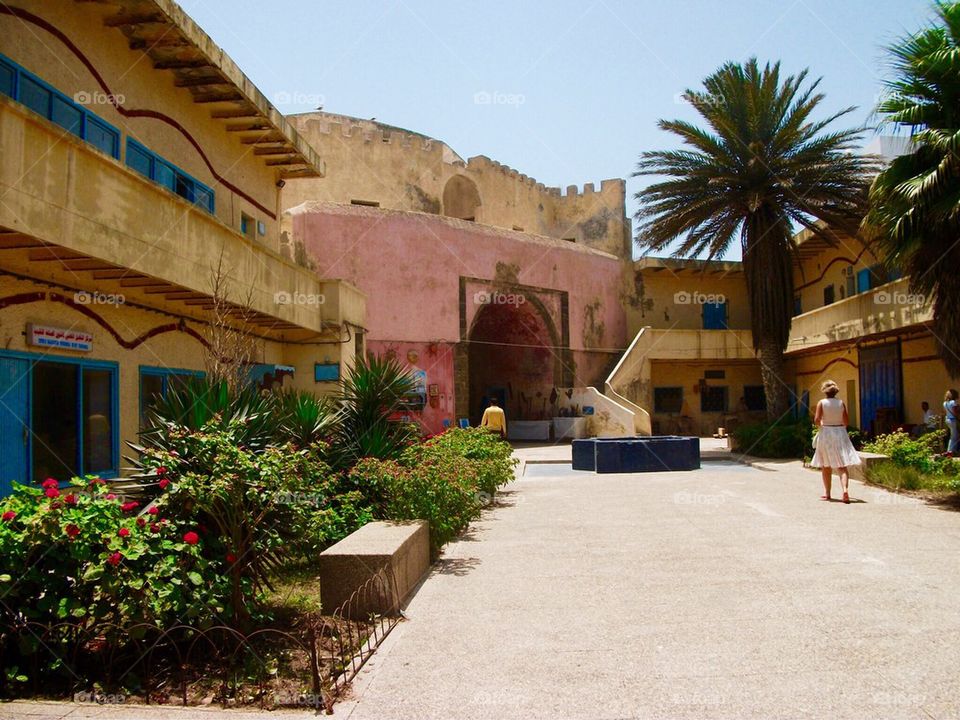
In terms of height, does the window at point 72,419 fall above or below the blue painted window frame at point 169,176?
below

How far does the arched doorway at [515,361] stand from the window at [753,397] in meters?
9.22

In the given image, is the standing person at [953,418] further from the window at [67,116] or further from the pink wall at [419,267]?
the window at [67,116]

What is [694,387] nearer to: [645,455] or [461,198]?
[461,198]

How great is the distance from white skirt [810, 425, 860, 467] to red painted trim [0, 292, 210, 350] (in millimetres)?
10689

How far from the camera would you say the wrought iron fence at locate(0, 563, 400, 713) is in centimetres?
488

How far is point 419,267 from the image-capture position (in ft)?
92.8

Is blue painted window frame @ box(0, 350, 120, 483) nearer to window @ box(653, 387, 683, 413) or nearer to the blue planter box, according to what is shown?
the blue planter box

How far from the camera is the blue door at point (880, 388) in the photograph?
2305 cm

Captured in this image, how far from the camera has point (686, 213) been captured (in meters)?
23.9

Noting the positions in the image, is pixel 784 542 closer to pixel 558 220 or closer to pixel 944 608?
pixel 944 608

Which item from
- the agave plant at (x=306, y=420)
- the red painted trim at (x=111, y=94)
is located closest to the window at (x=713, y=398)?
the red painted trim at (x=111, y=94)

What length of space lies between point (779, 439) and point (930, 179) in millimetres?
10830

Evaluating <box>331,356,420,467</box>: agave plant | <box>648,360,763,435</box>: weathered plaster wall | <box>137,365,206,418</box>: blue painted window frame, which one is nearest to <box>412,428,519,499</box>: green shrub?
<box>331,356,420,467</box>: agave plant

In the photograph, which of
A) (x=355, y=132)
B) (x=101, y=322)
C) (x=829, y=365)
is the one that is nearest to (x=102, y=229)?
(x=101, y=322)
